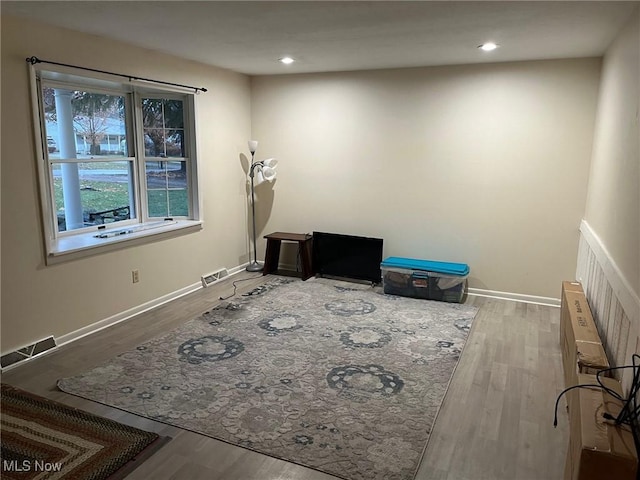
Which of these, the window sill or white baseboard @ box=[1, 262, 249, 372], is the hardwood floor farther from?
the window sill

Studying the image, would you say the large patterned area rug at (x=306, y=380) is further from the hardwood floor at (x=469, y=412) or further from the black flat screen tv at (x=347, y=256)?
the black flat screen tv at (x=347, y=256)

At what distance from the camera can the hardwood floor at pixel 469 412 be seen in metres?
2.14

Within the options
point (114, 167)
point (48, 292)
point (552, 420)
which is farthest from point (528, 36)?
point (48, 292)

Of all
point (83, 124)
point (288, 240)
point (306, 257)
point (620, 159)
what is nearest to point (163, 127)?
point (83, 124)

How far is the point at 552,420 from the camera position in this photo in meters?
2.54

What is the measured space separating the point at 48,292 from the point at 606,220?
3889 mm

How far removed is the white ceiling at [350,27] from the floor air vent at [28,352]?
2.01 m

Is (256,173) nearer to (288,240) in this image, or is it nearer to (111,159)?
(288,240)

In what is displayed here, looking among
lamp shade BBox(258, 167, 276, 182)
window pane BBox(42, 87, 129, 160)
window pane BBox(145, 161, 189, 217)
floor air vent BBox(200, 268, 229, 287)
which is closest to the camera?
window pane BBox(42, 87, 129, 160)

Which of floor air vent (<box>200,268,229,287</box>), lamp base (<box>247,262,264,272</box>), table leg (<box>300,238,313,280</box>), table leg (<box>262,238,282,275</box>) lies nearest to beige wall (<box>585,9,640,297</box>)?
table leg (<box>300,238,313,280</box>)

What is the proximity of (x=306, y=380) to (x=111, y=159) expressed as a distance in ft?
8.78

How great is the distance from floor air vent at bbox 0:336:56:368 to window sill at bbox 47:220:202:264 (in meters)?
0.58

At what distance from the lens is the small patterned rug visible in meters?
2.10

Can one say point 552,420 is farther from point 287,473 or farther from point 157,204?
point 157,204
